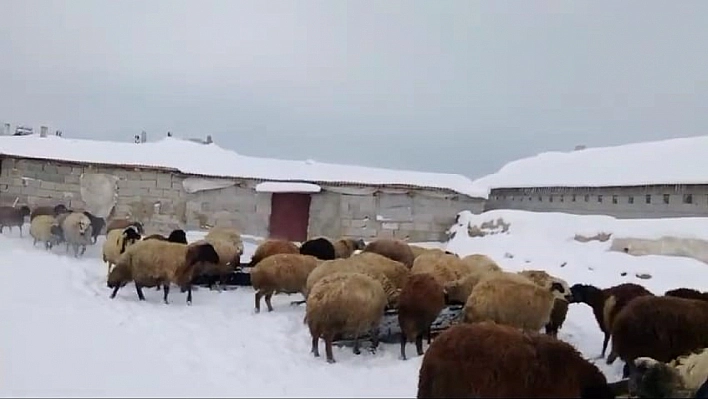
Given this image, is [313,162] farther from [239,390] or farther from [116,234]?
[239,390]

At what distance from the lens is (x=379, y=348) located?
7.89 m

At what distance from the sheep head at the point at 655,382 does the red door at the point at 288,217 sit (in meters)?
14.7

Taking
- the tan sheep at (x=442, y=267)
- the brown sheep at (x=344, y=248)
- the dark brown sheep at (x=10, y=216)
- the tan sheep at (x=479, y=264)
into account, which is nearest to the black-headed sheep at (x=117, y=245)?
the brown sheep at (x=344, y=248)

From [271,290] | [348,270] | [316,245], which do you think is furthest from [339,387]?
[316,245]

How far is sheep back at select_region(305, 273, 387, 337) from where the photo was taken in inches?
286

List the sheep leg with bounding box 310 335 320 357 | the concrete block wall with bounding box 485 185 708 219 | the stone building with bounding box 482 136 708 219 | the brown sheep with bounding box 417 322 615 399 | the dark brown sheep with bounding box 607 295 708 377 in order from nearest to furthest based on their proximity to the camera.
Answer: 1. the brown sheep with bounding box 417 322 615 399
2. the dark brown sheep with bounding box 607 295 708 377
3. the sheep leg with bounding box 310 335 320 357
4. the concrete block wall with bounding box 485 185 708 219
5. the stone building with bounding box 482 136 708 219

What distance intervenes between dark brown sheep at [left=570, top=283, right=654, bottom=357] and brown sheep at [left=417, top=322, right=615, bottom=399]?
3449mm

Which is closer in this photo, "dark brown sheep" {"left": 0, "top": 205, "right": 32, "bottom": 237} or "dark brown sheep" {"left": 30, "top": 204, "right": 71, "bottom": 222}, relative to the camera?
"dark brown sheep" {"left": 0, "top": 205, "right": 32, "bottom": 237}

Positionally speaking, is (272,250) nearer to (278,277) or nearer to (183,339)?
(278,277)

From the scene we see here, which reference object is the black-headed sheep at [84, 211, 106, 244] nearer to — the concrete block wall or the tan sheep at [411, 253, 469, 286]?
the tan sheep at [411, 253, 469, 286]

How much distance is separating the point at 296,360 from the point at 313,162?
701 inches

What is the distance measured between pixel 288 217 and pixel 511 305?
1280 centimetres

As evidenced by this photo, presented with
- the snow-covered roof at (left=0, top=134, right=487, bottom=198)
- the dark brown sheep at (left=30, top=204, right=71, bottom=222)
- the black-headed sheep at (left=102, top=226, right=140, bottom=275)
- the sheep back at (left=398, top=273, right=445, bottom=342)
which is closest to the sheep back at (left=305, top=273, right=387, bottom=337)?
the sheep back at (left=398, top=273, right=445, bottom=342)

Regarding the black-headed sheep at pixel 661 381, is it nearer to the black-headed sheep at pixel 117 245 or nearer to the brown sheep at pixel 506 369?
the brown sheep at pixel 506 369
